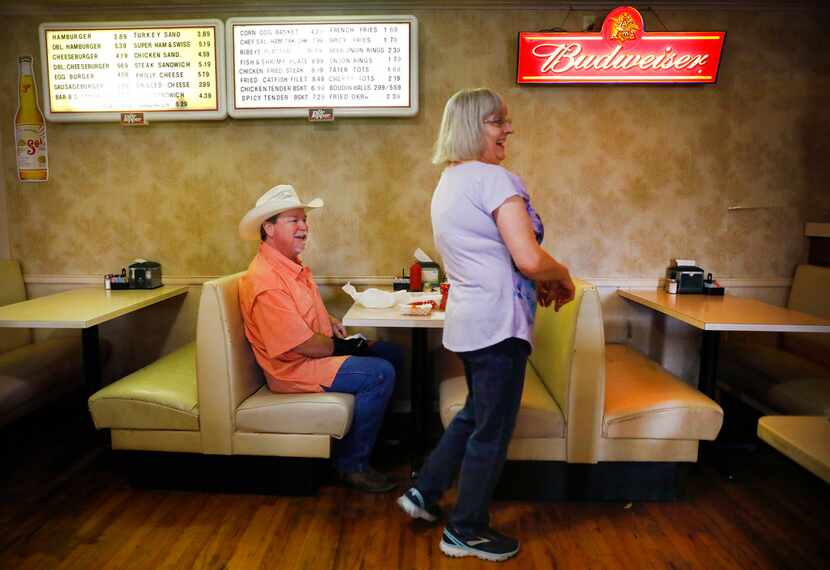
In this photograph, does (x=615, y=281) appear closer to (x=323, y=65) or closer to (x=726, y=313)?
(x=726, y=313)

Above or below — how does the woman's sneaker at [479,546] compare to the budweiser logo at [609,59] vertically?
below

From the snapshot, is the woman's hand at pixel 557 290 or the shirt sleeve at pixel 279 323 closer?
the woman's hand at pixel 557 290

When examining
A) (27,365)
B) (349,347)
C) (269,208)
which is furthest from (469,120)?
(27,365)

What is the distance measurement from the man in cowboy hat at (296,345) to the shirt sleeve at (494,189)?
42.7 inches

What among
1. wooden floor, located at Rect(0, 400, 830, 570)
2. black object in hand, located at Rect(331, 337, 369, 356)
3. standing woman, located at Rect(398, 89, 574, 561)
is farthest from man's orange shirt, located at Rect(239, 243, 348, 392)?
standing woman, located at Rect(398, 89, 574, 561)

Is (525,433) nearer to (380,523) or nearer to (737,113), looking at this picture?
(380,523)

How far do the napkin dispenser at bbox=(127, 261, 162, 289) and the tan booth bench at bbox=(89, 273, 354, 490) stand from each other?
99 centimetres

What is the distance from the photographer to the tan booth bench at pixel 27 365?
2.98 meters

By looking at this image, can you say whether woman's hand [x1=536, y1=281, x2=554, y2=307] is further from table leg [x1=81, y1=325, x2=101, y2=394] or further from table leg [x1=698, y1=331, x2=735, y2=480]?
table leg [x1=81, y1=325, x2=101, y2=394]

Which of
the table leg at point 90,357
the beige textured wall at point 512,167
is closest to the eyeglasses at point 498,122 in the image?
the beige textured wall at point 512,167

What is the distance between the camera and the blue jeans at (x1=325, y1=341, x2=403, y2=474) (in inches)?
101

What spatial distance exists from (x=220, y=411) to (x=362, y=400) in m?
0.64

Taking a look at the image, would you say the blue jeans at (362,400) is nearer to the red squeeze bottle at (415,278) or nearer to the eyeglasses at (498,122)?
the red squeeze bottle at (415,278)

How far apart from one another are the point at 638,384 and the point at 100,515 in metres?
2.52
